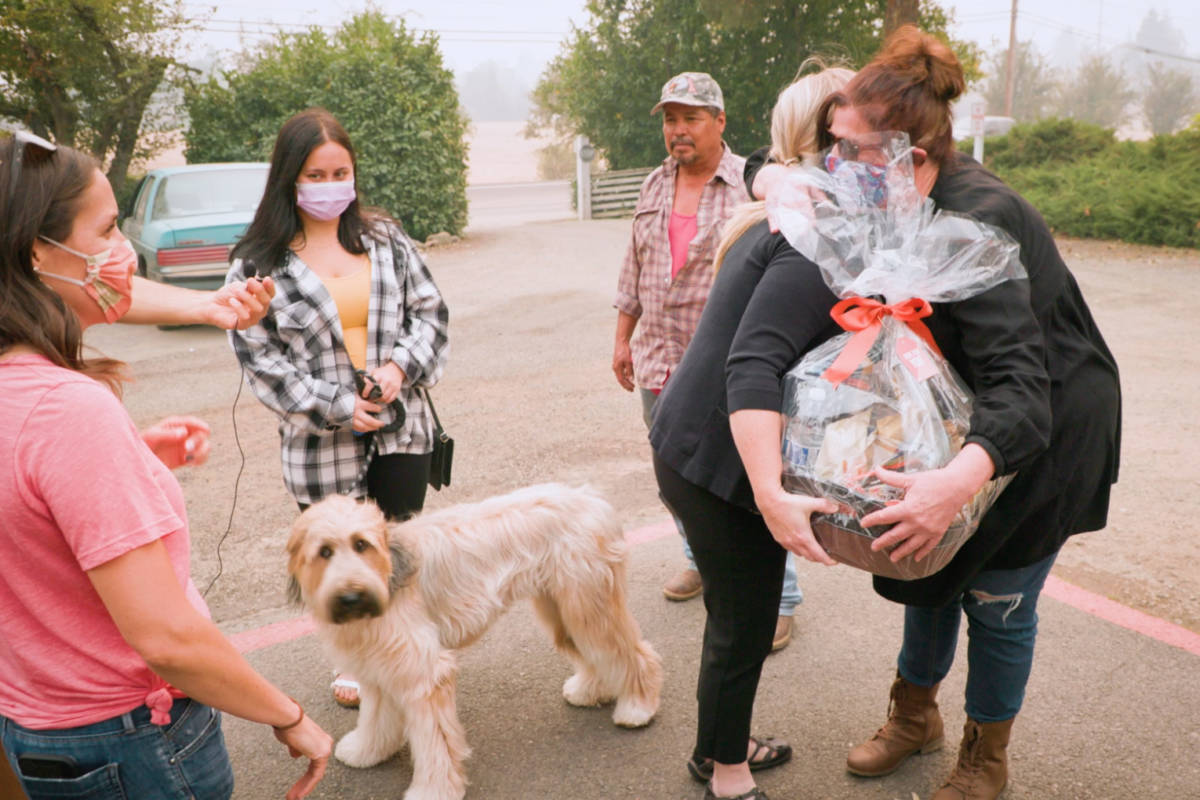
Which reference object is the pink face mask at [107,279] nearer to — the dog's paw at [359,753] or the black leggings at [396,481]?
the black leggings at [396,481]

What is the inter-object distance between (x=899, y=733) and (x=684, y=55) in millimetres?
22881

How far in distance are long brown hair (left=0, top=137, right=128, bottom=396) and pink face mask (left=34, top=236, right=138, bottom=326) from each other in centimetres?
4

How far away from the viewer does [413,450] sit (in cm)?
352

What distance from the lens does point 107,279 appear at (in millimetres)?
1748

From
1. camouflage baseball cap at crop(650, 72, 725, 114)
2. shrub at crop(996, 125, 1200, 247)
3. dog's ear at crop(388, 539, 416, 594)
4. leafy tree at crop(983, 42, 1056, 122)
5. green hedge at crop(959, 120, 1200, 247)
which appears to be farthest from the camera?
leafy tree at crop(983, 42, 1056, 122)

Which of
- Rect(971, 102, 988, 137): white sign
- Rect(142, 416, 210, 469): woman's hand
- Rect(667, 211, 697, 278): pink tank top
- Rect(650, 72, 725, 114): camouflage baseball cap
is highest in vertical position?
Rect(971, 102, 988, 137): white sign

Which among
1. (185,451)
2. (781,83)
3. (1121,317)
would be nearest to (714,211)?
(185,451)

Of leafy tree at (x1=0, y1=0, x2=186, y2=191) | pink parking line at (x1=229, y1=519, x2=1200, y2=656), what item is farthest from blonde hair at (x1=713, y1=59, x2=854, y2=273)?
leafy tree at (x1=0, y1=0, x2=186, y2=191)

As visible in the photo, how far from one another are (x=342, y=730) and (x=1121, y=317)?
392 inches

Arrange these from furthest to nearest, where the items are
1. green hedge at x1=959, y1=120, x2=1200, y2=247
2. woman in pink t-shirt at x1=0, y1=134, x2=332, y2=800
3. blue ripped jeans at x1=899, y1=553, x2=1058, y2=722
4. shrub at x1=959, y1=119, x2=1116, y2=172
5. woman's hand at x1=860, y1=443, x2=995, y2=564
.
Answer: shrub at x1=959, y1=119, x2=1116, y2=172 < green hedge at x1=959, y1=120, x2=1200, y2=247 < blue ripped jeans at x1=899, y1=553, x2=1058, y2=722 < woman's hand at x1=860, y1=443, x2=995, y2=564 < woman in pink t-shirt at x1=0, y1=134, x2=332, y2=800

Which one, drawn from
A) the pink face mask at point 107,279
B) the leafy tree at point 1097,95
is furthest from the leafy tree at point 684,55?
the leafy tree at point 1097,95

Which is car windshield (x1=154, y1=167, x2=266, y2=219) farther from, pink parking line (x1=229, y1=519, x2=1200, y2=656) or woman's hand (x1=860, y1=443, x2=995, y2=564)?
woman's hand (x1=860, y1=443, x2=995, y2=564)

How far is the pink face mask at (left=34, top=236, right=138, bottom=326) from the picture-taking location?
5.55 ft

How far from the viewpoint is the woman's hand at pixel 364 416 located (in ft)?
10.8
